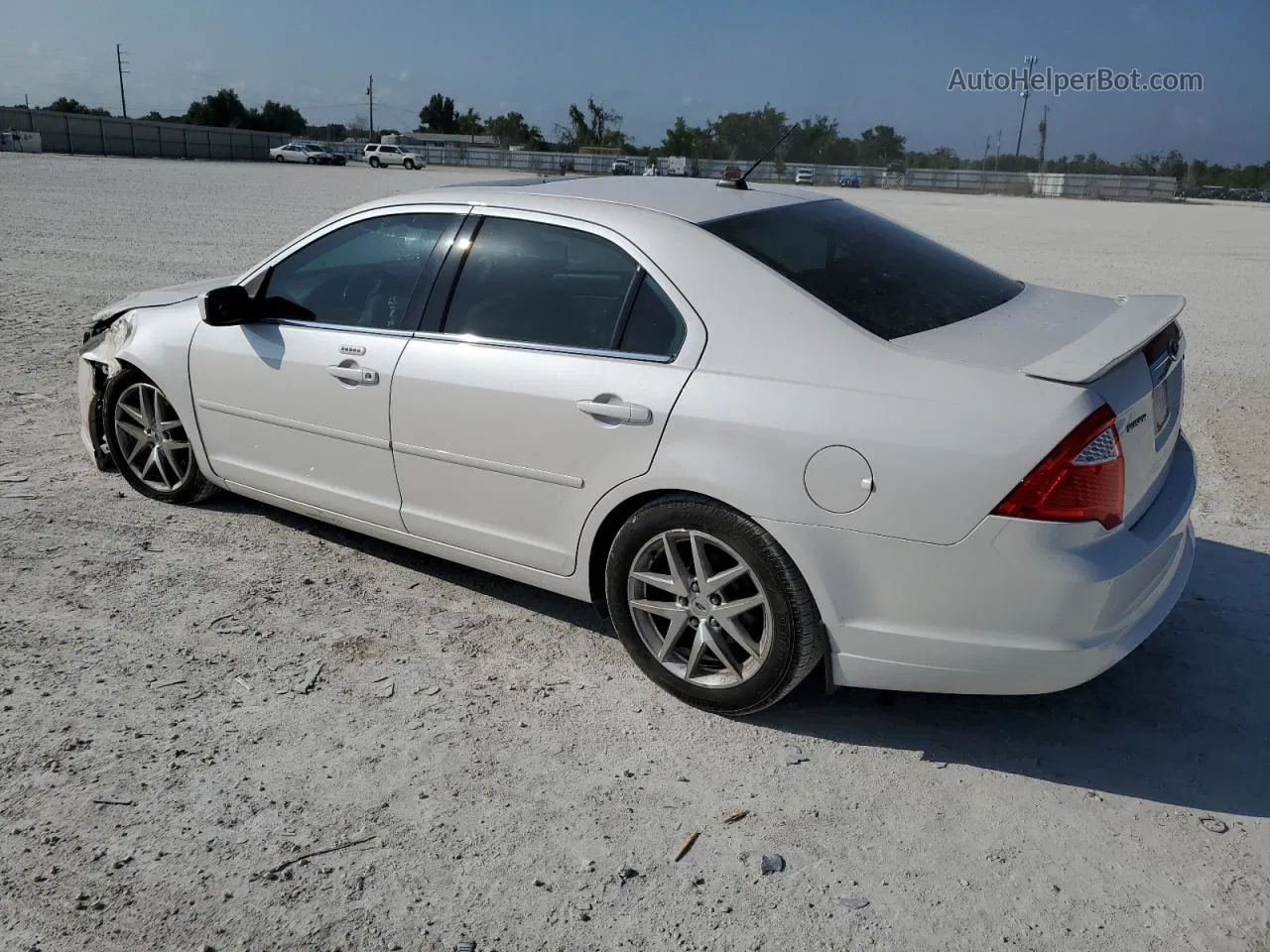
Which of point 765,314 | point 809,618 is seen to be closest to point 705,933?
point 809,618

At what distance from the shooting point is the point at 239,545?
4.86 meters

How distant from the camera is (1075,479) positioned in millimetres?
2814

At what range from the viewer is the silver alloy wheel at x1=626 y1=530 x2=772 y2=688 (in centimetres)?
334

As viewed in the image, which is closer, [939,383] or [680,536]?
[939,383]

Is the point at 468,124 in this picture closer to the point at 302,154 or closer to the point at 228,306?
the point at 302,154

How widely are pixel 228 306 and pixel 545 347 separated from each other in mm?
1659

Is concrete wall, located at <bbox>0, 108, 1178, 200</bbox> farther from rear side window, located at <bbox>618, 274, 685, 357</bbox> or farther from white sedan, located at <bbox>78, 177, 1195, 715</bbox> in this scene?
rear side window, located at <bbox>618, 274, 685, 357</bbox>

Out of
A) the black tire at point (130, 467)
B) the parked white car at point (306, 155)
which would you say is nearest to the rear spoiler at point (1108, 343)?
the black tire at point (130, 467)

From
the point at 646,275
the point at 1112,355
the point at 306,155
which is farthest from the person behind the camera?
the point at 306,155

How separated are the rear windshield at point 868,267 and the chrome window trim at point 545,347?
48cm

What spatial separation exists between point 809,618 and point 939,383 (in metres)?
0.80

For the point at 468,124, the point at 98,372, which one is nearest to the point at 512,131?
the point at 468,124

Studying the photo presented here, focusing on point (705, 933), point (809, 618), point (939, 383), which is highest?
point (939, 383)

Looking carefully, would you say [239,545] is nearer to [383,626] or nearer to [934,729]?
[383,626]
